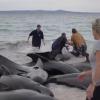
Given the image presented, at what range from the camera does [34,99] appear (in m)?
7.93

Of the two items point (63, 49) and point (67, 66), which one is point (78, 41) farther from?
point (67, 66)

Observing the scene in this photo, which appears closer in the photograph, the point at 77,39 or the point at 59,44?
the point at 59,44

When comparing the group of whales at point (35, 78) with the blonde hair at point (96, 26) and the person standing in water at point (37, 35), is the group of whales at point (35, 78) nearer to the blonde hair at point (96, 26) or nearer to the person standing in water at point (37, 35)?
the blonde hair at point (96, 26)

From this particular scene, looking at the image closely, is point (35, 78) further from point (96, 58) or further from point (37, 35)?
point (37, 35)

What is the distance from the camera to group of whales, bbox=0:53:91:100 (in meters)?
8.23

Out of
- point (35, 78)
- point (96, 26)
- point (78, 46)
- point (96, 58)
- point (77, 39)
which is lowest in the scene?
point (78, 46)

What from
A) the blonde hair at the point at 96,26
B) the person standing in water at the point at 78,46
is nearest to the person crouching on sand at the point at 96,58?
the blonde hair at the point at 96,26

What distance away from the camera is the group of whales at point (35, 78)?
823cm

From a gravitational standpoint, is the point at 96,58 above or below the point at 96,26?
below

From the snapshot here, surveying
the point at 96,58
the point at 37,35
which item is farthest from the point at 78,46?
the point at 96,58

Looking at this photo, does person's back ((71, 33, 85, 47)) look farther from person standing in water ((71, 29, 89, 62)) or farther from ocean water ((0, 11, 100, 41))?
ocean water ((0, 11, 100, 41))

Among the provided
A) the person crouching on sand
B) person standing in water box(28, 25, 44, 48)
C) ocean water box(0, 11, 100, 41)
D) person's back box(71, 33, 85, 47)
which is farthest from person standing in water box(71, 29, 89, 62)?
the person crouching on sand

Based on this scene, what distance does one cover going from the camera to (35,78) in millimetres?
11453

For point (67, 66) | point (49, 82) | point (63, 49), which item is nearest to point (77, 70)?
point (67, 66)
